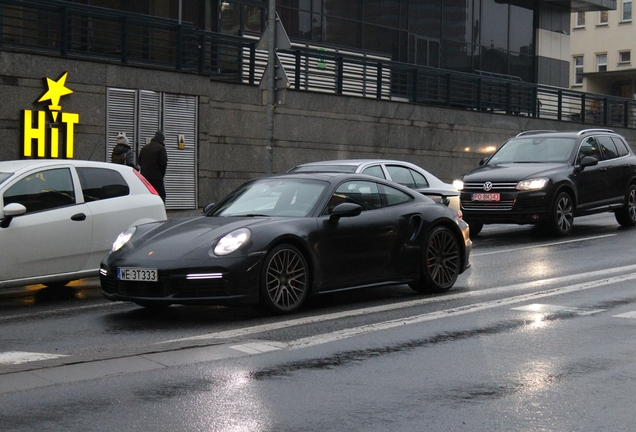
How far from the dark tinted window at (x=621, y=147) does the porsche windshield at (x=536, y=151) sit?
4.75ft

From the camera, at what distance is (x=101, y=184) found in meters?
11.9

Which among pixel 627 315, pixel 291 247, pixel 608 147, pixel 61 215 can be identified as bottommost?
pixel 627 315

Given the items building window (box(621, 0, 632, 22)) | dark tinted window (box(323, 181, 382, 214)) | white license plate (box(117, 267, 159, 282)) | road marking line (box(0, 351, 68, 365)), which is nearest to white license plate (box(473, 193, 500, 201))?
dark tinted window (box(323, 181, 382, 214))

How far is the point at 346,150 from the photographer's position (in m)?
27.0

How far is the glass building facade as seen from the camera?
29062 mm

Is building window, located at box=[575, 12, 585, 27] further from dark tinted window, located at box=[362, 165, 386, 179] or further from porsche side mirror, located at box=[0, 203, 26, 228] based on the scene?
porsche side mirror, located at box=[0, 203, 26, 228]

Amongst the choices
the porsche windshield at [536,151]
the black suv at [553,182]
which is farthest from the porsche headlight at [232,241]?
the porsche windshield at [536,151]

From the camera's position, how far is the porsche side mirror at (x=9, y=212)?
34.7ft

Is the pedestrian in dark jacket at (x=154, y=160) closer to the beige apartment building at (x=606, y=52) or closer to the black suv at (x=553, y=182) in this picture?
the black suv at (x=553, y=182)

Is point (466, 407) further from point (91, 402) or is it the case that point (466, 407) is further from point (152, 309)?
point (152, 309)

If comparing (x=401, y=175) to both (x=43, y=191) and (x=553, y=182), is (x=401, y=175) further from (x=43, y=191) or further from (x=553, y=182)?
(x=43, y=191)

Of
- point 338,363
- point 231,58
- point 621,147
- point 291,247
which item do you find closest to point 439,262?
point 291,247

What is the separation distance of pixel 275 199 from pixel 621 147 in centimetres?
1181

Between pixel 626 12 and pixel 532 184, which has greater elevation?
pixel 626 12
